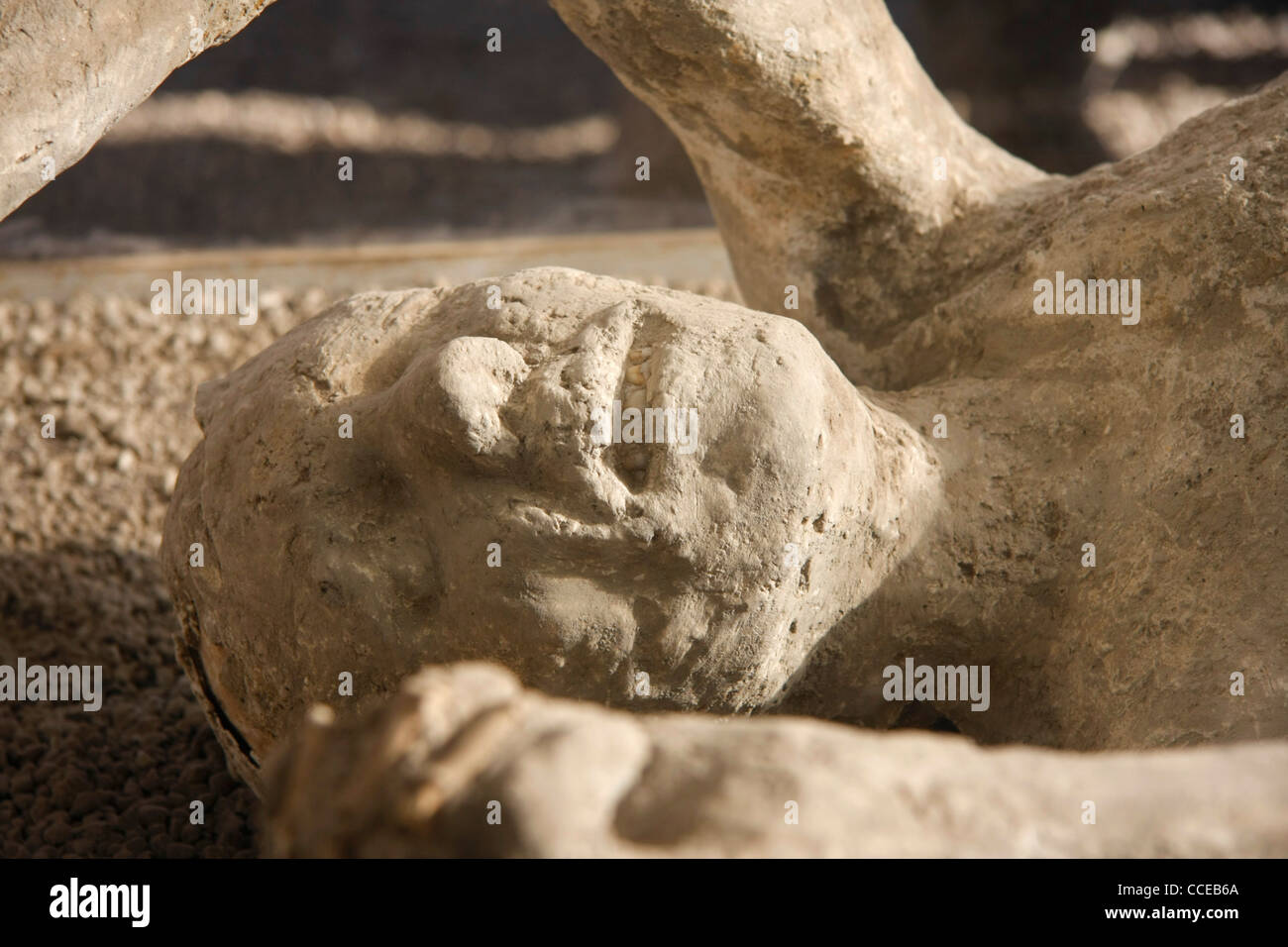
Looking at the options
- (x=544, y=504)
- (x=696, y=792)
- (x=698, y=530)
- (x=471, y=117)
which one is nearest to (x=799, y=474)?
(x=698, y=530)

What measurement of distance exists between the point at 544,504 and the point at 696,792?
0.54m

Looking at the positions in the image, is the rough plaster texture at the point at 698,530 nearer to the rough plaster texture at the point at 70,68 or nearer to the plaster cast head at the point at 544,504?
the plaster cast head at the point at 544,504

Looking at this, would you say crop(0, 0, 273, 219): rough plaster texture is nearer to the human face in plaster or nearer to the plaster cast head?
the plaster cast head

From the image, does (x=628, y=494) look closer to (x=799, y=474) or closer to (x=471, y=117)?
(x=799, y=474)

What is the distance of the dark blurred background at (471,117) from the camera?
518 cm

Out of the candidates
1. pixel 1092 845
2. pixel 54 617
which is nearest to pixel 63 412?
pixel 54 617

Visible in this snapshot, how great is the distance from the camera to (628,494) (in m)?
1.41

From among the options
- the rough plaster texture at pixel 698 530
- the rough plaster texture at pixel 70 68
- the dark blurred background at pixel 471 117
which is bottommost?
the rough plaster texture at pixel 698 530

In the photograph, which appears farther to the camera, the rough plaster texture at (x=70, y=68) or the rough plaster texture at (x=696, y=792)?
the rough plaster texture at (x=70, y=68)

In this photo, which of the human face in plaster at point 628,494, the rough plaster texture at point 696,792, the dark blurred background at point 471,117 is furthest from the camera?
the dark blurred background at point 471,117

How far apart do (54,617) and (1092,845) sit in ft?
7.07

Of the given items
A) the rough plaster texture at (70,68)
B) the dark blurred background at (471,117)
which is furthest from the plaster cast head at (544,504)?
the dark blurred background at (471,117)

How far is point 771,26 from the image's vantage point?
190 cm
